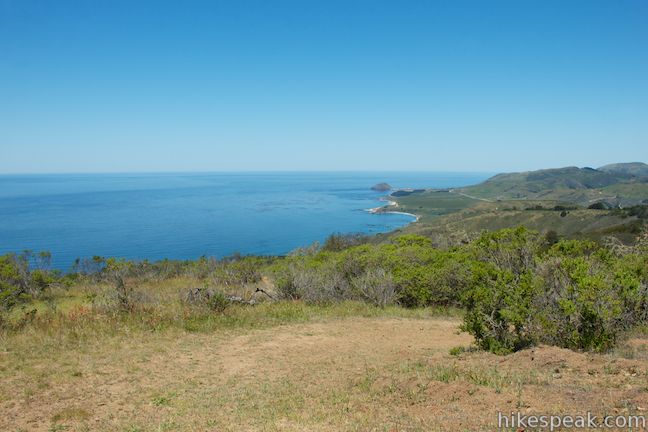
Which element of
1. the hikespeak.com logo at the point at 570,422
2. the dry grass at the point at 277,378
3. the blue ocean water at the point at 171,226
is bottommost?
the blue ocean water at the point at 171,226

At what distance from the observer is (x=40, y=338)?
9961 mm

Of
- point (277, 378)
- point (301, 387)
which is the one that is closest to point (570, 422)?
point (301, 387)

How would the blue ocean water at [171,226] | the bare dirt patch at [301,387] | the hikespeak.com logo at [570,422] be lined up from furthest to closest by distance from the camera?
the blue ocean water at [171,226] < the bare dirt patch at [301,387] < the hikespeak.com logo at [570,422]

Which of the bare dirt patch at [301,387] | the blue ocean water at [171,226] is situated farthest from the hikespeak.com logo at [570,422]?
the blue ocean water at [171,226]

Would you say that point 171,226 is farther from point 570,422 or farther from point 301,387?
point 570,422

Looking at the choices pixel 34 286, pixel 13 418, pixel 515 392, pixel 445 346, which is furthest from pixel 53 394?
pixel 34 286

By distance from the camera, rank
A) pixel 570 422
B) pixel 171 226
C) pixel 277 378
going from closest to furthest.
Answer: pixel 570 422
pixel 277 378
pixel 171 226

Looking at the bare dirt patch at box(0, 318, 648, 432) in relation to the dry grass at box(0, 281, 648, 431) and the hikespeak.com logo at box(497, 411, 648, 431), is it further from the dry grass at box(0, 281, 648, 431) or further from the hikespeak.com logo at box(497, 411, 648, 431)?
the hikespeak.com logo at box(497, 411, 648, 431)

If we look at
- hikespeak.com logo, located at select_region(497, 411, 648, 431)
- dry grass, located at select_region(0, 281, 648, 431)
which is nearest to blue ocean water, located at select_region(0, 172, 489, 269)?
dry grass, located at select_region(0, 281, 648, 431)

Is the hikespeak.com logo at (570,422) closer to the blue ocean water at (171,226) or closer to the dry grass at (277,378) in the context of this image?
the dry grass at (277,378)

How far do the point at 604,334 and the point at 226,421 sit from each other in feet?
22.8

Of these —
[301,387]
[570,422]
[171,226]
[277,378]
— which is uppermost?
[570,422]

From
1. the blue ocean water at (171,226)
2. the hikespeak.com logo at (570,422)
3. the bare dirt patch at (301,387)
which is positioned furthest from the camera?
the blue ocean water at (171,226)

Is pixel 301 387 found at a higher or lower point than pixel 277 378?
higher
